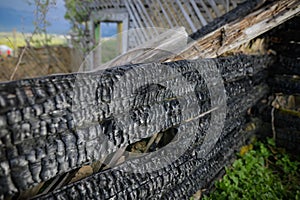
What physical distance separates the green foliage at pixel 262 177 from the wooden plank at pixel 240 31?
95 centimetres

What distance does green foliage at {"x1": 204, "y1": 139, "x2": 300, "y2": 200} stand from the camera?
179cm

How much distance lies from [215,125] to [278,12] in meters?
1.01

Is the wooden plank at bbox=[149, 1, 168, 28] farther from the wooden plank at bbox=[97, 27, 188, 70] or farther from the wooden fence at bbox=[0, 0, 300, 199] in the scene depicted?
the wooden plank at bbox=[97, 27, 188, 70]

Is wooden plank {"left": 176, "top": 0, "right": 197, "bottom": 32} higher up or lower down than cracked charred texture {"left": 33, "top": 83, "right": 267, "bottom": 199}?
higher up

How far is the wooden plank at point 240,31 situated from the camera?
4.83 ft

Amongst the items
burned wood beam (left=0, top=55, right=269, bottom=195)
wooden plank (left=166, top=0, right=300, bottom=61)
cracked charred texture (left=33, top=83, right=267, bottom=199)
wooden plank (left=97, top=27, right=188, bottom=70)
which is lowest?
cracked charred texture (left=33, top=83, right=267, bottom=199)

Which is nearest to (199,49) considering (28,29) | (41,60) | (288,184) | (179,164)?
(179,164)

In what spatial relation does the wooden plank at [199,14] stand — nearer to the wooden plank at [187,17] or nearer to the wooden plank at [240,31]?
the wooden plank at [187,17]

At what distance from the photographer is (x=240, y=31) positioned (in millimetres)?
1669

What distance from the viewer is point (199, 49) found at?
147cm


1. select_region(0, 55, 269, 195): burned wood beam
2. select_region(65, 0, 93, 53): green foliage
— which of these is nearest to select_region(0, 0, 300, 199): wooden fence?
select_region(0, 55, 269, 195): burned wood beam

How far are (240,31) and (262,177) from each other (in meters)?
1.17

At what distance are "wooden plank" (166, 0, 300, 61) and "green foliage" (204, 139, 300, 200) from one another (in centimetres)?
95

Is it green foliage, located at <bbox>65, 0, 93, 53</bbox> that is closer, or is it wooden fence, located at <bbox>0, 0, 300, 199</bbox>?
wooden fence, located at <bbox>0, 0, 300, 199</bbox>
